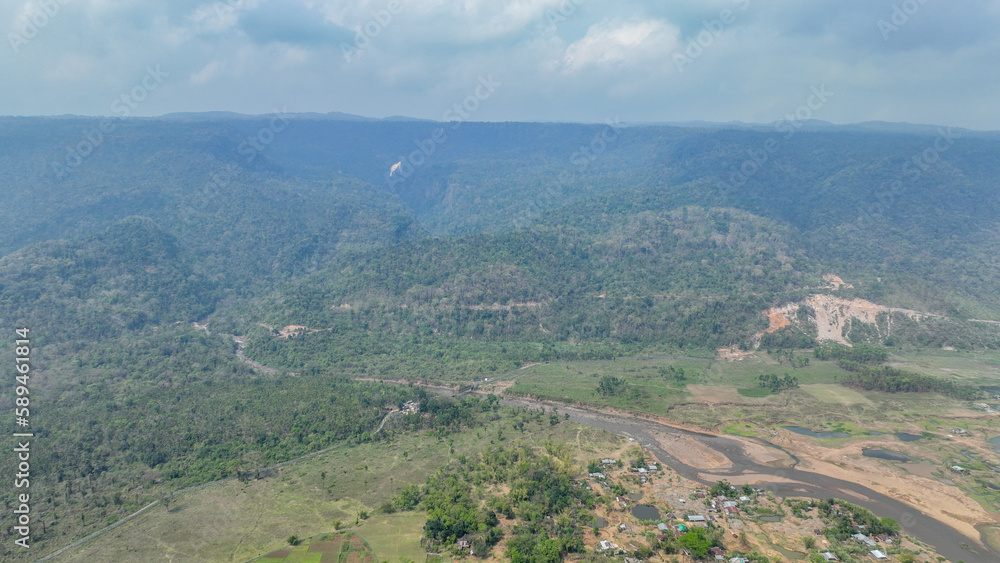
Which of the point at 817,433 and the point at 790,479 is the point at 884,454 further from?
the point at 790,479

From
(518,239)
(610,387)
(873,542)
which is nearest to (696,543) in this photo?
(873,542)

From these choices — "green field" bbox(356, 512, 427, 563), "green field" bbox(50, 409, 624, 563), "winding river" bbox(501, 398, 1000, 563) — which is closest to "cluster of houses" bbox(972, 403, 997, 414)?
"winding river" bbox(501, 398, 1000, 563)

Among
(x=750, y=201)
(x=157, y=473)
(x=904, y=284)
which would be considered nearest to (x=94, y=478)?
(x=157, y=473)

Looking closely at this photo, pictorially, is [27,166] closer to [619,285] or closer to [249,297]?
[249,297]

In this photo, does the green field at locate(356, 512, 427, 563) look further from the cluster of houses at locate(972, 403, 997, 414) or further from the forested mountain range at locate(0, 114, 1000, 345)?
the cluster of houses at locate(972, 403, 997, 414)

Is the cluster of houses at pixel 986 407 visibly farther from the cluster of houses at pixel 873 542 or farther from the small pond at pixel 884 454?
the cluster of houses at pixel 873 542

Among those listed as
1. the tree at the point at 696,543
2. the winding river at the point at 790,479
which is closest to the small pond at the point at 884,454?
the winding river at the point at 790,479
